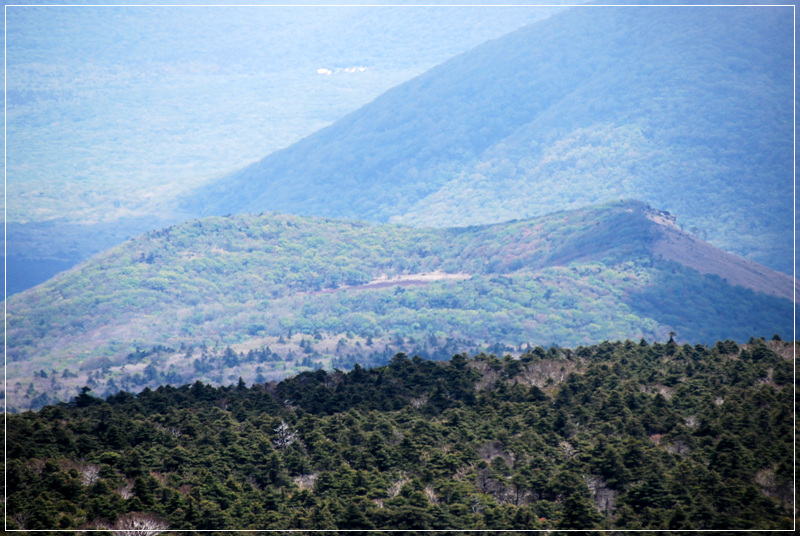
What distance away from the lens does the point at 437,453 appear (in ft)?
249

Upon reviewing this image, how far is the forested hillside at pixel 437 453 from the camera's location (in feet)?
210

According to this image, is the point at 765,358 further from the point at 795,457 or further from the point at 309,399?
the point at 309,399

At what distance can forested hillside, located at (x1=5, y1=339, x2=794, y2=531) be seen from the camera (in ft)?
210

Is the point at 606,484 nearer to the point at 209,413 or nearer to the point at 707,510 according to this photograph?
the point at 707,510

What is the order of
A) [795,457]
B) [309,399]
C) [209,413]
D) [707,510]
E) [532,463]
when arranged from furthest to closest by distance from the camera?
[309,399]
[209,413]
[532,463]
[795,457]
[707,510]

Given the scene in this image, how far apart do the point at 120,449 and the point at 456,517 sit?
930 inches

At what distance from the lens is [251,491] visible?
70.6m

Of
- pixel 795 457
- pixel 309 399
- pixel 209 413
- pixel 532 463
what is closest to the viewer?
pixel 795 457

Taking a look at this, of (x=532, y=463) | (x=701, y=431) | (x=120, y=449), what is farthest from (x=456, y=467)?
(x=120, y=449)

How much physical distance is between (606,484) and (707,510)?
9351 millimetres

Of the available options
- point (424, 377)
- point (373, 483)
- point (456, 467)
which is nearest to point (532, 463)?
point (456, 467)

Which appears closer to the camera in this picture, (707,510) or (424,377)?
(707,510)

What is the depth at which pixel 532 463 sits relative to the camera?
7456 centimetres

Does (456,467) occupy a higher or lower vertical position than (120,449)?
lower
